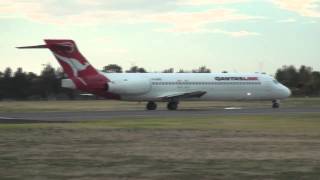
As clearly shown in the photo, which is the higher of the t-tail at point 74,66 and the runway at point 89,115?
the t-tail at point 74,66

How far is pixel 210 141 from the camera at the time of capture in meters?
19.8

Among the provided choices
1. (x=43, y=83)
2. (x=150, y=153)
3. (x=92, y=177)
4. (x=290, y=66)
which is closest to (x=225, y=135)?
(x=150, y=153)

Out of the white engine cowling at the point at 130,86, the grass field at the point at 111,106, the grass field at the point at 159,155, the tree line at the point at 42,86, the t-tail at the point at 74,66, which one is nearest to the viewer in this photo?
the grass field at the point at 159,155

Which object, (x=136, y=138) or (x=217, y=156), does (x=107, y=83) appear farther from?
(x=217, y=156)

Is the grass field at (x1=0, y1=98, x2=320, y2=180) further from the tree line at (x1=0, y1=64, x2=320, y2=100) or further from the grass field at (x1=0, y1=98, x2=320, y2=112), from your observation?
the tree line at (x1=0, y1=64, x2=320, y2=100)

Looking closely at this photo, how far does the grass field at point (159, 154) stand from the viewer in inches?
501

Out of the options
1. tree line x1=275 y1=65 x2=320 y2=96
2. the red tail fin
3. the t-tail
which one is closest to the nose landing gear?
the t-tail

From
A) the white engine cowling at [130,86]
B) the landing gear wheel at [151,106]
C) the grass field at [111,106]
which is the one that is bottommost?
the grass field at [111,106]

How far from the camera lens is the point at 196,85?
56625mm

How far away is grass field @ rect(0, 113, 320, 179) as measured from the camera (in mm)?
12727

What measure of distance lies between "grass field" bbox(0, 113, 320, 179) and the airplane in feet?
95.9

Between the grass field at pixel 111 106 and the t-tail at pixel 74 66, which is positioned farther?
the grass field at pixel 111 106

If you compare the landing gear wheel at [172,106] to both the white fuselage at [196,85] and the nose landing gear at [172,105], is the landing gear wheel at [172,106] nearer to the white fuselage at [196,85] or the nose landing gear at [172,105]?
the nose landing gear at [172,105]

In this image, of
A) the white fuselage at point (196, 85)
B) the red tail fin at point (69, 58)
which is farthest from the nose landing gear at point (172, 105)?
the red tail fin at point (69, 58)
